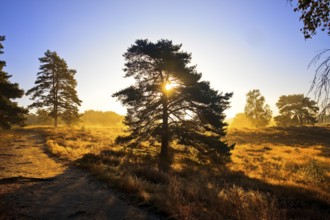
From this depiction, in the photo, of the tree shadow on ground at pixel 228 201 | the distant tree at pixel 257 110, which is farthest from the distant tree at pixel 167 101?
the distant tree at pixel 257 110

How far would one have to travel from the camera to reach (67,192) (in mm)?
7832

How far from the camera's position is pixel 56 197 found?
7.22 meters

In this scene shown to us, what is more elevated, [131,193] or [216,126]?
Answer: [216,126]

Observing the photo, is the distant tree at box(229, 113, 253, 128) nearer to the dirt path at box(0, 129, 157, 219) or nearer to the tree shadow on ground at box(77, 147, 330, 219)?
the tree shadow on ground at box(77, 147, 330, 219)

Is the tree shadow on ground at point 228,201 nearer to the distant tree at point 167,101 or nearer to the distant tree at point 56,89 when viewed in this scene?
the distant tree at point 167,101

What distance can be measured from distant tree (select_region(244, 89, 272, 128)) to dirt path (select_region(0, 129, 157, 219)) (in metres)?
61.4

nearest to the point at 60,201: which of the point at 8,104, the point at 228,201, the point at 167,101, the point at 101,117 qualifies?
the point at 228,201

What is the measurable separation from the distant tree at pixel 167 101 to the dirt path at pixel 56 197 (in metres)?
6.82

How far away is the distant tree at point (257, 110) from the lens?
63906mm

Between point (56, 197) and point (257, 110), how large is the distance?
65.0 meters

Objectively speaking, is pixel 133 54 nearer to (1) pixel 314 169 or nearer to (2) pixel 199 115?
(2) pixel 199 115

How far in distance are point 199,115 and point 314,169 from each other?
7910 mm

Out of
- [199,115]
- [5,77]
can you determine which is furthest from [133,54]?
[5,77]

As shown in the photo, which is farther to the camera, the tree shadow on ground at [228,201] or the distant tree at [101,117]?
the distant tree at [101,117]
